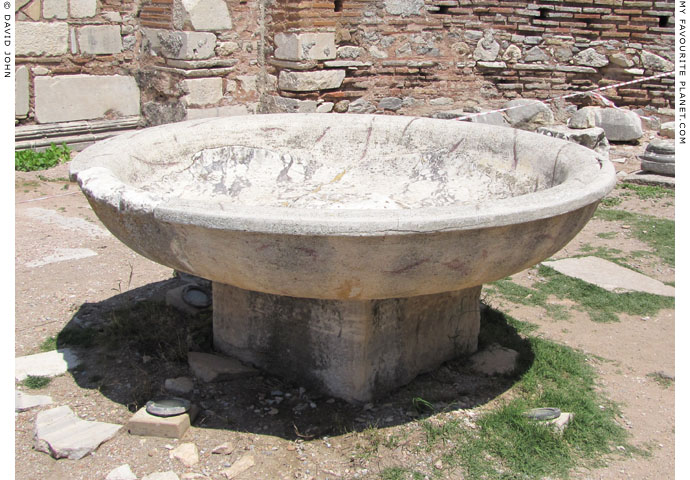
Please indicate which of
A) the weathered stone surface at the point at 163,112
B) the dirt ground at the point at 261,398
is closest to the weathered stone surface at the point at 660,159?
the dirt ground at the point at 261,398

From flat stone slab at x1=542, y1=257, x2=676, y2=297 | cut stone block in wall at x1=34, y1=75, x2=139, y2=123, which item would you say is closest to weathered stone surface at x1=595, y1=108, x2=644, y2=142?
flat stone slab at x1=542, y1=257, x2=676, y2=297

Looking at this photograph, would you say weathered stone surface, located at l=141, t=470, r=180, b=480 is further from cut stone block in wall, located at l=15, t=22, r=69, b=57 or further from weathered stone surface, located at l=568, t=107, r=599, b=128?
weathered stone surface, located at l=568, t=107, r=599, b=128

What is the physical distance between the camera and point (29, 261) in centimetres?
412

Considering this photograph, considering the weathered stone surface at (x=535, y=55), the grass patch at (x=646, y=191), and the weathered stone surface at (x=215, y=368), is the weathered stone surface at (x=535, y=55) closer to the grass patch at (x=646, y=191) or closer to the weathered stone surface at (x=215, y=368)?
the grass patch at (x=646, y=191)

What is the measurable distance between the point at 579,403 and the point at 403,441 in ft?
2.66

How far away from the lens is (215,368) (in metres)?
2.90

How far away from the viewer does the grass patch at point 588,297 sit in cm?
387

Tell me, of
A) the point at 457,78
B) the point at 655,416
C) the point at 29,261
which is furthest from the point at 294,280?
the point at 457,78

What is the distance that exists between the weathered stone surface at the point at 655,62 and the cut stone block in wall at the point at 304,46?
374 centimetres

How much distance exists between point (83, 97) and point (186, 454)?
5204mm

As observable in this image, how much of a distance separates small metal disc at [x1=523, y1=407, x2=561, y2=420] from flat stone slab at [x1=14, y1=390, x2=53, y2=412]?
1.89 metres

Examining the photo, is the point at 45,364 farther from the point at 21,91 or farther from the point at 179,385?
the point at 21,91

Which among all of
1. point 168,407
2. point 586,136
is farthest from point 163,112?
point 168,407

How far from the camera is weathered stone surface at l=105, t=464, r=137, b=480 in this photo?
2.31 m
